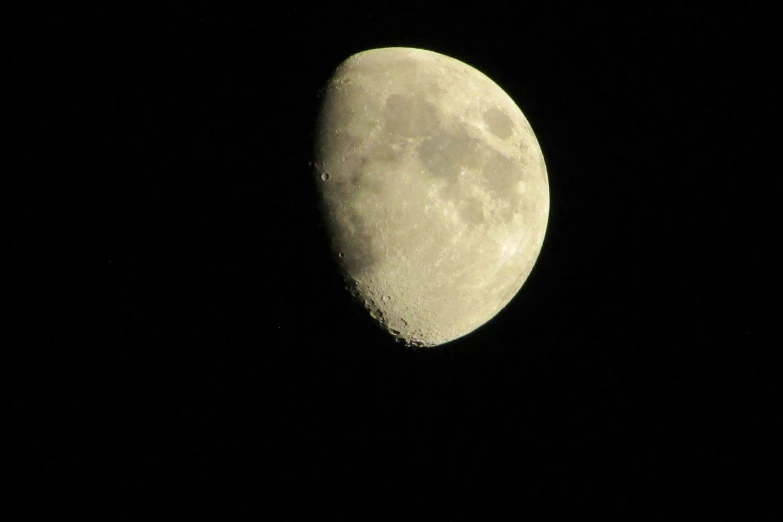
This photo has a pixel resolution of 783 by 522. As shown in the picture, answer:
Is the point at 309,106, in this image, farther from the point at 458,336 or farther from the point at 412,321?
the point at 458,336

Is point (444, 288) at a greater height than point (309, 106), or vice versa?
point (309, 106)

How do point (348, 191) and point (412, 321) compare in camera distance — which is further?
point (412, 321)

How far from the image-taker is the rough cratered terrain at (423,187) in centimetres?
370

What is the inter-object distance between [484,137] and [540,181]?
637mm

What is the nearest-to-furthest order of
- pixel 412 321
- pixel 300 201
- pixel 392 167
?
pixel 392 167 < pixel 300 201 < pixel 412 321

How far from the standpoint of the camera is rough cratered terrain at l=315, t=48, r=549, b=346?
370cm

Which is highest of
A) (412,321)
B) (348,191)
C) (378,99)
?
(378,99)

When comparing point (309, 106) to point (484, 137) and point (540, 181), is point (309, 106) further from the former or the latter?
point (540, 181)

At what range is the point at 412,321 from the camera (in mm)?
4164

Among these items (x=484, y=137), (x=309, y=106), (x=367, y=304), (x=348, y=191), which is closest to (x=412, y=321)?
(x=367, y=304)

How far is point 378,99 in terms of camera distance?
383 cm

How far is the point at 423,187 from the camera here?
3664 mm

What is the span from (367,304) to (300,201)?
0.86 metres

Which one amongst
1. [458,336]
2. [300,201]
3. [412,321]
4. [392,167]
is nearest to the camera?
[392,167]
